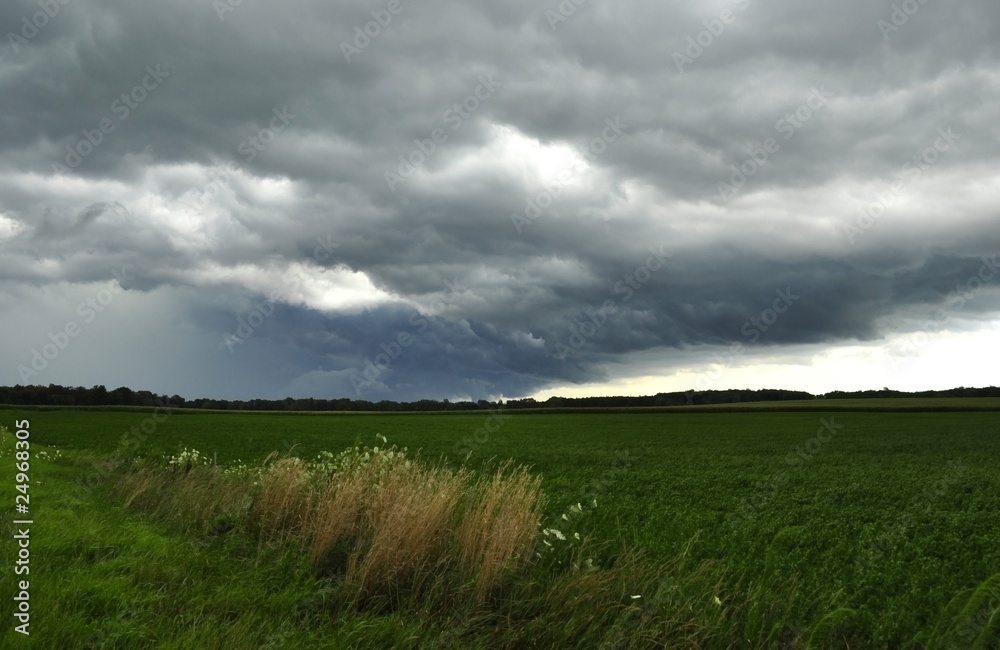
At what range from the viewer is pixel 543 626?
348 inches

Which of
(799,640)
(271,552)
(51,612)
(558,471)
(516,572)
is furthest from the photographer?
(558,471)

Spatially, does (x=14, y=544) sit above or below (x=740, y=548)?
above

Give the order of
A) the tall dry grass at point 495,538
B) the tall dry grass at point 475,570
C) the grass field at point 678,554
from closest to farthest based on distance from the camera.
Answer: the grass field at point 678,554
the tall dry grass at point 475,570
the tall dry grass at point 495,538

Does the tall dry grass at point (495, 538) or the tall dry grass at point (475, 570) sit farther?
the tall dry grass at point (495, 538)

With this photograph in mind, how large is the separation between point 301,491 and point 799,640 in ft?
28.9

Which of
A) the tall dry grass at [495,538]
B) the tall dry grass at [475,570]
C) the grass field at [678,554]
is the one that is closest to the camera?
the grass field at [678,554]

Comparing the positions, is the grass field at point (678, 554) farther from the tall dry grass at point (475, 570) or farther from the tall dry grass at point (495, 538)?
the tall dry grass at point (495, 538)

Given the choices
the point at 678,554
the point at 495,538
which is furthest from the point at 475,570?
the point at 678,554

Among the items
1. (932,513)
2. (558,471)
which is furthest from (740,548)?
(558,471)

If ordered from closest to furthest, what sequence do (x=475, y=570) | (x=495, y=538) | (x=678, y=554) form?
(x=495, y=538)
(x=475, y=570)
(x=678, y=554)

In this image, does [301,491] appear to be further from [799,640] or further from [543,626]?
[799,640]

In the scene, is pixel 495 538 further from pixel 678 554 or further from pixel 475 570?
pixel 678 554

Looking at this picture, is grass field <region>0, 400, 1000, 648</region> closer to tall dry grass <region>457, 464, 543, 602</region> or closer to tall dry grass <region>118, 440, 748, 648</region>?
tall dry grass <region>118, 440, 748, 648</region>

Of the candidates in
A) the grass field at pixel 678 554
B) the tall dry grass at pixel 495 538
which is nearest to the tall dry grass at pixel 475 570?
the tall dry grass at pixel 495 538
